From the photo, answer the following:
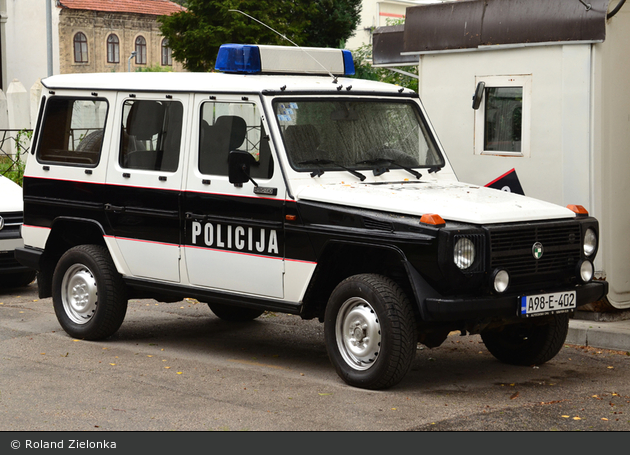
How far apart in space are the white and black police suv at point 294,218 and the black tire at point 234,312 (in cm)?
116

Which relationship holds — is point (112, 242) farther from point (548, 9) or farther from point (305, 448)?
point (548, 9)

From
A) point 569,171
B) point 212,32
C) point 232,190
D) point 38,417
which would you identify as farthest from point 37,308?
point 212,32

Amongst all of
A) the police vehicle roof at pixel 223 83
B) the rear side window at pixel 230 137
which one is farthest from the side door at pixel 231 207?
the police vehicle roof at pixel 223 83

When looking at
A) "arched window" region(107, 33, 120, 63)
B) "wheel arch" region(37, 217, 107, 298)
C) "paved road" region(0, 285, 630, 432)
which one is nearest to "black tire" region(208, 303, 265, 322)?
"paved road" region(0, 285, 630, 432)

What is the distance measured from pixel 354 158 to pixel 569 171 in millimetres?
2389

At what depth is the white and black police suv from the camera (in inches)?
250

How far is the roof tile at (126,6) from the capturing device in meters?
61.1

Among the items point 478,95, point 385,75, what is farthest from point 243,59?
point 385,75

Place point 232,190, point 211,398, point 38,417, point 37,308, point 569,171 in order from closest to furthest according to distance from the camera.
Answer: point 38,417
point 211,398
point 232,190
point 569,171
point 37,308

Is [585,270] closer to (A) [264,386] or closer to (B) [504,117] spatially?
(A) [264,386]

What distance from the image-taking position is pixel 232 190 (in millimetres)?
7246

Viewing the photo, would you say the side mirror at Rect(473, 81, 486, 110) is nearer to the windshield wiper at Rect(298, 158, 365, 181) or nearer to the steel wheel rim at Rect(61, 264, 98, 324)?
the windshield wiper at Rect(298, 158, 365, 181)

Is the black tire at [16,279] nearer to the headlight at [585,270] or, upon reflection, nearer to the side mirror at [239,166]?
the side mirror at [239,166]

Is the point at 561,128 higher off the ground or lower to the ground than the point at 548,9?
lower
